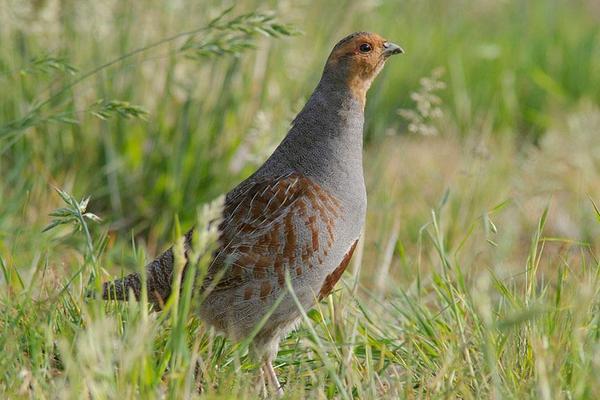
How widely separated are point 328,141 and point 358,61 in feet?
1.23

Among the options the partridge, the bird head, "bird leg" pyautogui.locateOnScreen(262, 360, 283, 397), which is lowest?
"bird leg" pyautogui.locateOnScreen(262, 360, 283, 397)

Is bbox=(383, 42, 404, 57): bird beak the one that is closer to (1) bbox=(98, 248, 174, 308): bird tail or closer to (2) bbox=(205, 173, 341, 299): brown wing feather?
(2) bbox=(205, 173, 341, 299): brown wing feather

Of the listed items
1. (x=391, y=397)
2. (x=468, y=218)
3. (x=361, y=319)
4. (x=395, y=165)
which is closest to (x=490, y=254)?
(x=468, y=218)


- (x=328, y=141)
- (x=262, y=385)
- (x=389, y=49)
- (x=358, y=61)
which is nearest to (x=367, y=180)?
(x=389, y=49)

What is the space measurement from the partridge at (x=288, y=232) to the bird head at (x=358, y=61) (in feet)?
0.12

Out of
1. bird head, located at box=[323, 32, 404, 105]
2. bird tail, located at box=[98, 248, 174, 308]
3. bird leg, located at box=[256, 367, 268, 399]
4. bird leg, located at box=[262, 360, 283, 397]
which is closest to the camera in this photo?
bird leg, located at box=[256, 367, 268, 399]

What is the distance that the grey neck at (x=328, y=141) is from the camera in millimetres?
3473

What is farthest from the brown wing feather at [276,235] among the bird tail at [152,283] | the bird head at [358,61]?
the bird head at [358,61]

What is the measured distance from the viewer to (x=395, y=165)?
249 inches

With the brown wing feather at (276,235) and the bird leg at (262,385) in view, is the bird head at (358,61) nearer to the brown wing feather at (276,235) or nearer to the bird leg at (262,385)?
the brown wing feather at (276,235)

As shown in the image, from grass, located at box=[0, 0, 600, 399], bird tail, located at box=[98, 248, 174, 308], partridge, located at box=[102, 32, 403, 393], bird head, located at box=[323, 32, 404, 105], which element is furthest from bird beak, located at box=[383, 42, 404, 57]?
bird tail, located at box=[98, 248, 174, 308]

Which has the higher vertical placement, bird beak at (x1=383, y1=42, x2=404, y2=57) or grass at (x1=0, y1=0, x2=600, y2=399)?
bird beak at (x1=383, y1=42, x2=404, y2=57)

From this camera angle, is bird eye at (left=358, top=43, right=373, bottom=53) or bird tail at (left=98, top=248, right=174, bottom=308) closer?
bird tail at (left=98, top=248, right=174, bottom=308)

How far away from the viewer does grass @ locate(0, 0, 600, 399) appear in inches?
112
